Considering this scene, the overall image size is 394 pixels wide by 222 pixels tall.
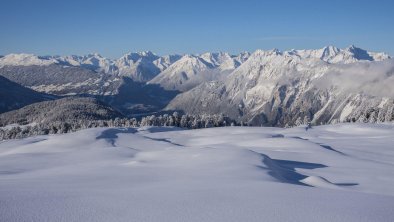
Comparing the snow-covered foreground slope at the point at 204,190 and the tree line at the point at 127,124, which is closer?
the snow-covered foreground slope at the point at 204,190

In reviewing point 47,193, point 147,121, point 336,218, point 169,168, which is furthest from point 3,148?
point 147,121

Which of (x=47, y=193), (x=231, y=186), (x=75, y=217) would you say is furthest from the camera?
(x=231, y=186)

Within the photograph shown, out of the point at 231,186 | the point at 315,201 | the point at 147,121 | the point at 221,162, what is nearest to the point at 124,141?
the point at 221,162

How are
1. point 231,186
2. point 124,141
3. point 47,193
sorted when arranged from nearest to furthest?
1. point 47,193
2. point 231,186
3. point 124,141

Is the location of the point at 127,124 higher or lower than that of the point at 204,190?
higher

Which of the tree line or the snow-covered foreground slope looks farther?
the tree line

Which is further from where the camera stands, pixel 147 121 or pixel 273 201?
pixel 147 121

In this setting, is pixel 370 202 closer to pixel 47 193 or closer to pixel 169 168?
pixel 47 193

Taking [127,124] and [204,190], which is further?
[127,124]

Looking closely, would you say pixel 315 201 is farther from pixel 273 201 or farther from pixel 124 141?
pixel 124 141
